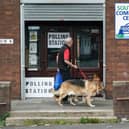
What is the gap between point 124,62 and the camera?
15211 millimetres

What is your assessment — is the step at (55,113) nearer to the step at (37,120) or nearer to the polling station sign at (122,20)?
the step at (37,120)

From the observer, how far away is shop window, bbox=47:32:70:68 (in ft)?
51.1

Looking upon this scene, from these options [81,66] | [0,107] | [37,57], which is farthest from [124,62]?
[0,107]

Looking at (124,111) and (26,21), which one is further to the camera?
(26,21)

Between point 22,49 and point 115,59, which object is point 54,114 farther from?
point 115,59

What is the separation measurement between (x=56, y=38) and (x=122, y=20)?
6.84 feet

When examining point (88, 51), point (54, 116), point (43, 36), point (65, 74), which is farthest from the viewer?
point (88, 51)

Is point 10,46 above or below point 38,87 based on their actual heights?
above

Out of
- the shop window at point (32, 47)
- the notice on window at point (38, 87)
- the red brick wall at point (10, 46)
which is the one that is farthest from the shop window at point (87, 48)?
the red brick wall at point (10, 46)

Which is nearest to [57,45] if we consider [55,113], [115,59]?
[115,59]

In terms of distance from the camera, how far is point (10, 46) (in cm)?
1512

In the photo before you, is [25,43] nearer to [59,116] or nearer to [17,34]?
[17,34]

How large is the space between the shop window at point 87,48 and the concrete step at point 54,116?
3.21 meters

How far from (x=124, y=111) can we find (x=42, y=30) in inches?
166
